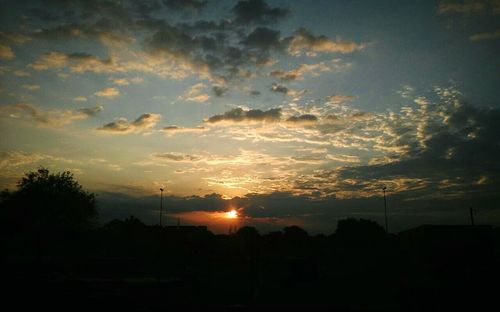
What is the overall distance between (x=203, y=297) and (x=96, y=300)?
7325 millimetres

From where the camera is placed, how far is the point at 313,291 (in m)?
27.9

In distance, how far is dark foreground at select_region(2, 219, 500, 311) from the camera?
1848 cm

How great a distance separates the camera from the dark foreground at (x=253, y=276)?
60.6 feet

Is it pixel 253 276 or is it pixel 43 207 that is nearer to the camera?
pixel 253 276

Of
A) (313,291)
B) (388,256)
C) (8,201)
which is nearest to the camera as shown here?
(313,291)

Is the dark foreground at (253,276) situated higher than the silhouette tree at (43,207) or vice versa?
the silhouette tree at (43,207)

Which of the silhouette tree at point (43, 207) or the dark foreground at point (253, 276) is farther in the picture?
the silhouette tree at point (43, 207)

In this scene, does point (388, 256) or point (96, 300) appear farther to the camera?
point (388, 256)

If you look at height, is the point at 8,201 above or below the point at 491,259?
above

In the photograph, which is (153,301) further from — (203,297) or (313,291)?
(313,291)

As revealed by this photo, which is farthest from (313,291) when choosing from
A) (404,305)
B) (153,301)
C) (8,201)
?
(8,201)

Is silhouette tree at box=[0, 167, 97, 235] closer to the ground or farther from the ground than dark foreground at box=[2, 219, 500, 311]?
farther from the ground

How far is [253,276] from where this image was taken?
19141 mm

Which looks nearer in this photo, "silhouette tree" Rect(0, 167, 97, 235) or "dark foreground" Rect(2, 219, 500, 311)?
"dark foreground" Rect(2, 219, 500, 311)
